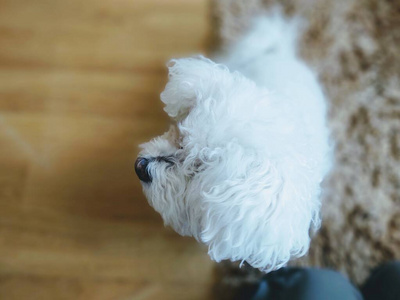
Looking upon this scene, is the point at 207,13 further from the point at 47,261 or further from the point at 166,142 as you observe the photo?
the point at 47,261

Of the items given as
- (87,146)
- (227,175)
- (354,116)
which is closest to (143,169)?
(227,175)

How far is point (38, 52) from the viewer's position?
4.13 feet

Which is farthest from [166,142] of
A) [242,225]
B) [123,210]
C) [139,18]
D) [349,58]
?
[349,58]

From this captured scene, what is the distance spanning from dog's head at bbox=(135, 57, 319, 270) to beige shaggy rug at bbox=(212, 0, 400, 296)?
0.42m

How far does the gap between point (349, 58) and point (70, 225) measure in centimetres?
109

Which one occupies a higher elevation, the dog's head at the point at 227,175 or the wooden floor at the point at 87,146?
the wooden floor at the point at 87,146

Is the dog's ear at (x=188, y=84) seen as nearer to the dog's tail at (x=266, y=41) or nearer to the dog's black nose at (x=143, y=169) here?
the dog's black nose at (x=143, y=169)

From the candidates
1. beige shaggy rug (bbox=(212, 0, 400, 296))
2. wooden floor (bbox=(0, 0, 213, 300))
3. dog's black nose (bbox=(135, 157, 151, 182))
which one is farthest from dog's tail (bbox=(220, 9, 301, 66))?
dog's black nose (bbox=(135, 157, 151, 182))

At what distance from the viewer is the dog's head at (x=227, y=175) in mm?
659

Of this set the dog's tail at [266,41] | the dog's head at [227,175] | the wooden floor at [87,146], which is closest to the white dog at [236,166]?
the dog's head at [227,175]

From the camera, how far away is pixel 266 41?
1.09m

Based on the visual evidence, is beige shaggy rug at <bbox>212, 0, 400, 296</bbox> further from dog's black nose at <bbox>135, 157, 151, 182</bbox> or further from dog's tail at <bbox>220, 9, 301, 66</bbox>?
dog's black nose at <bbox>135, 157, 151, 182</bbox>

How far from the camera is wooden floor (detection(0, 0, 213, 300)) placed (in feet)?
3.55

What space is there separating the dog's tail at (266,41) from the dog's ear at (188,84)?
11.1 inches
